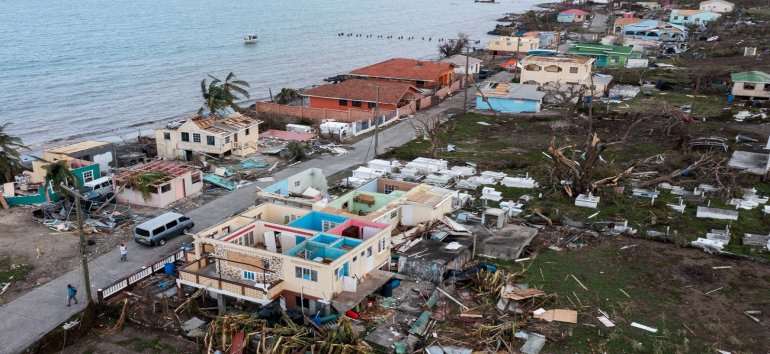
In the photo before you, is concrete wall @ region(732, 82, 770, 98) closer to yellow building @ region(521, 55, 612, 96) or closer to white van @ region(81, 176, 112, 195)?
yellow building @ region(521, 55, 612, 96)

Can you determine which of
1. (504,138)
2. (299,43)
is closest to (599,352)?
(504,138)

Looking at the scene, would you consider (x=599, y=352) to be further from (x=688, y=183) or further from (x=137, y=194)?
(x=137, y=194)

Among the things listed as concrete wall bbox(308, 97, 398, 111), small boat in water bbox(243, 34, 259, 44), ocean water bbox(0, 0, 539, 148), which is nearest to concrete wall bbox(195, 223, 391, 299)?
concrete wall bbox(308, 97, 398, 111)

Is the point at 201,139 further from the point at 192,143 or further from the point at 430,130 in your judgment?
the point at 430,130

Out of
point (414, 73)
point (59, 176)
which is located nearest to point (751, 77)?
point (414, 73)

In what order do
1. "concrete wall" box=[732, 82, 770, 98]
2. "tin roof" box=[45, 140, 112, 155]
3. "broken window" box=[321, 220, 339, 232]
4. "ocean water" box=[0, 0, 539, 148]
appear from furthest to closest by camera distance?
1. "ocean water" box=[0, 0, 539, 148]
2. "concrete wall" box=[732, 82, 770, 98]
3. "tin roof" box=[45, 140, 112, 155]
4. "broken window" box=[321, 220, 339, 232]

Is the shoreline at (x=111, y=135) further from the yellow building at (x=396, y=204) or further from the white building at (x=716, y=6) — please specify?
the white building at (x=716, y=6)

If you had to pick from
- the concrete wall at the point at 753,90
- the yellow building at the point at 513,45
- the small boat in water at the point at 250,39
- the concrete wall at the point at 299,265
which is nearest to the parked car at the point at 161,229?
the concrete wall at the point at 299,265

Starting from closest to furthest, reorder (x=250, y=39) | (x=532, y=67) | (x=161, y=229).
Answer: (x=161, y=229)
(x=532, y=67)
(x=250, y=39)
